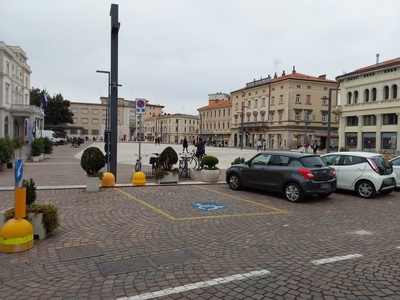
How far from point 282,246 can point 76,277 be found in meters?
3.25

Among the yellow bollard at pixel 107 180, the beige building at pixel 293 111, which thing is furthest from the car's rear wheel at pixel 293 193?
the beige building at pixel 293 111

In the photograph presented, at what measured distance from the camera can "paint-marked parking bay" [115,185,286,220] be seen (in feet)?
25.7

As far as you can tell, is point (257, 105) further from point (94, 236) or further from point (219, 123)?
point (94, 236)

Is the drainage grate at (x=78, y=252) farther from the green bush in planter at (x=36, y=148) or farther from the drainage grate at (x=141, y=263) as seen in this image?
the green bush in planter at (x=36, y=148)

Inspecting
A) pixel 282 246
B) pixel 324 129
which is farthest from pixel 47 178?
pixel 324 129

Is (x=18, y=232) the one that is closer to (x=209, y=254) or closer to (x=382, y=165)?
(x=209, y=254)

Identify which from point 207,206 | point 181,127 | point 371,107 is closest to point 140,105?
point 207,206

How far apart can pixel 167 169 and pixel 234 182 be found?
105 inches

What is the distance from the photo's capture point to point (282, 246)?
5555 millimetres

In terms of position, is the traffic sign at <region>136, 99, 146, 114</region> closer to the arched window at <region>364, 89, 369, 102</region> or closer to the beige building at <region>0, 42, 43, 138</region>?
the beige building at <region>0, 42, 43, 138</region>

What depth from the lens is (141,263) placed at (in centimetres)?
473

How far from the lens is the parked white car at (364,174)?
34.7ft

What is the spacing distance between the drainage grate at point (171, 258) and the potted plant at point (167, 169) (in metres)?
7.19

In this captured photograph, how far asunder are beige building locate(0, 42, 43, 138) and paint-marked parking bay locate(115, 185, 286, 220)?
3976 cm
